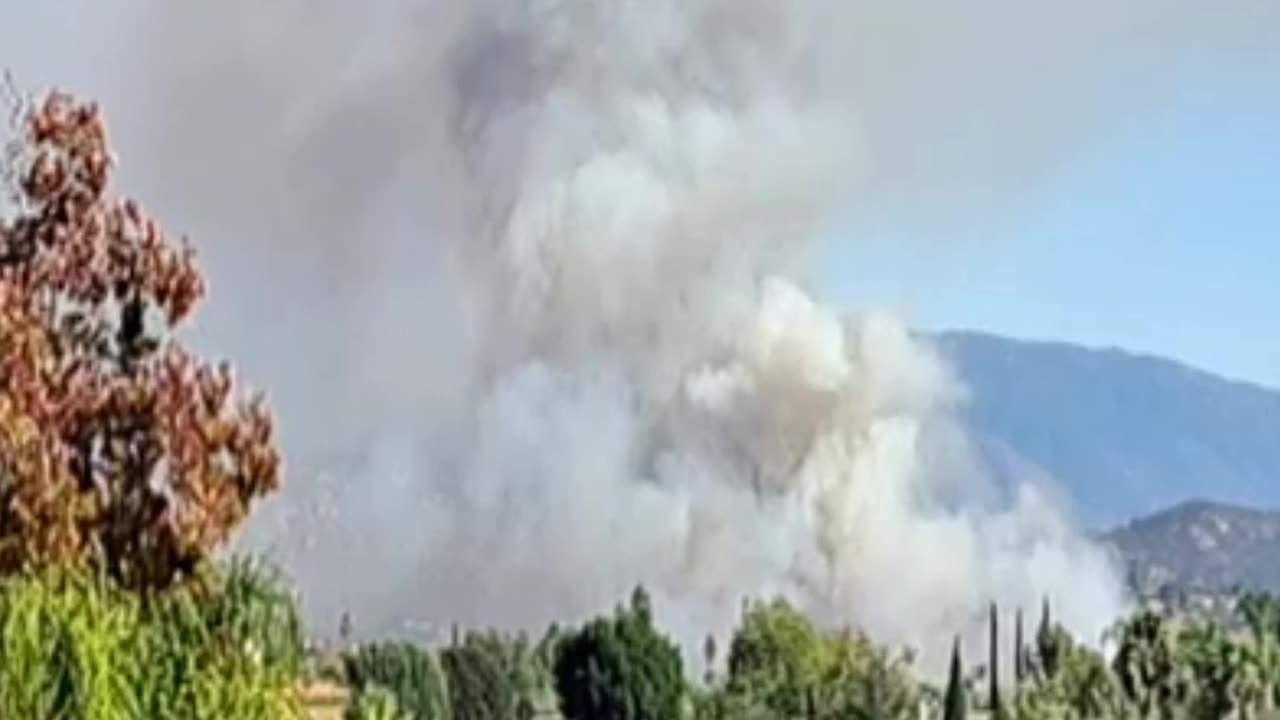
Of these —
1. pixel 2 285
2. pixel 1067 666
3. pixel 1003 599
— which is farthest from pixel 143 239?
pixel 1003 599

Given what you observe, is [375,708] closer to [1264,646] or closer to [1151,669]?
[1151,669]

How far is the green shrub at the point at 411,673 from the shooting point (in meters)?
62.5

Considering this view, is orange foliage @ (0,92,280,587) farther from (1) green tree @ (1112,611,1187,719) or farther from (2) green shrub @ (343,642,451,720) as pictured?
(2) green shrub @ (343,642,451,720)

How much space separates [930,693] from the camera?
7988cm

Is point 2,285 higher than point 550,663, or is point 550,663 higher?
point 550,663

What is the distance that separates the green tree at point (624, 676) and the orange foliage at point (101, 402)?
57605 mm

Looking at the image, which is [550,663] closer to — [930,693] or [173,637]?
[930,693]

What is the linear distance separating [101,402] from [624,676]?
5825 centimetres

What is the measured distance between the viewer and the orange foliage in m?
10.1

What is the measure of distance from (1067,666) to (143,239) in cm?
5776

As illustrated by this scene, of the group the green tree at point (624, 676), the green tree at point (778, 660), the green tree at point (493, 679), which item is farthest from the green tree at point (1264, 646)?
the green tree at point (493, 679)

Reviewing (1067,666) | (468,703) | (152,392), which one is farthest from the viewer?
(468,703)

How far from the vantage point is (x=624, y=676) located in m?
68.2

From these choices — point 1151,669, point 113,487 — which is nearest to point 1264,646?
point 1151,669
